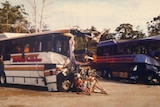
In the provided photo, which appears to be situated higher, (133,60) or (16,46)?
(16,46)

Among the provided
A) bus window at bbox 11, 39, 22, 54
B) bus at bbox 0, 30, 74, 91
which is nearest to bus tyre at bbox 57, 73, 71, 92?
bus at bbox 0, 30, 74, 91

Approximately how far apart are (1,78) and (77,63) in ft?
22.7

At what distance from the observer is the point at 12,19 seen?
1962 inches

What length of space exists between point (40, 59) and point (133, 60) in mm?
9015

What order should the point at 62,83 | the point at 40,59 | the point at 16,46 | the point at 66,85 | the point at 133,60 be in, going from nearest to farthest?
the point at 62,83 → the point at 66,85 → the point at 40,59 → the point at 16,46 → the point at 133,60

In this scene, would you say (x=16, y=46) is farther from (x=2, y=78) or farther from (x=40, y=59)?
(x=2, y=78)

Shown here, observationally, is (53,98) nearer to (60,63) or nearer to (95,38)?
(60,63)

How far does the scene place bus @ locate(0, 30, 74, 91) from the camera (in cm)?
1716

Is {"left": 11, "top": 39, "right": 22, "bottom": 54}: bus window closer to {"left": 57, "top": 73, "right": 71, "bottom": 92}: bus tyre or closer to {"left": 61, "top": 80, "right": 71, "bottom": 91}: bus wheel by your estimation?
{"left": 57, "top": 73, "right": 71, "bottom": 92}: bus tyre

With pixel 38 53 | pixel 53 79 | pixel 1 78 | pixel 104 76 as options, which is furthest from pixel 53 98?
pixel 104 76

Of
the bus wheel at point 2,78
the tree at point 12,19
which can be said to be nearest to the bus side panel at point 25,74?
the bus wheel at point 2,78

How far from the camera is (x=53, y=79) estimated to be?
56.6 feet

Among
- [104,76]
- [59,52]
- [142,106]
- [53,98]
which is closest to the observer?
[142,106]

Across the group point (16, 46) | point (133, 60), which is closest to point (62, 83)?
point (16, 46)
